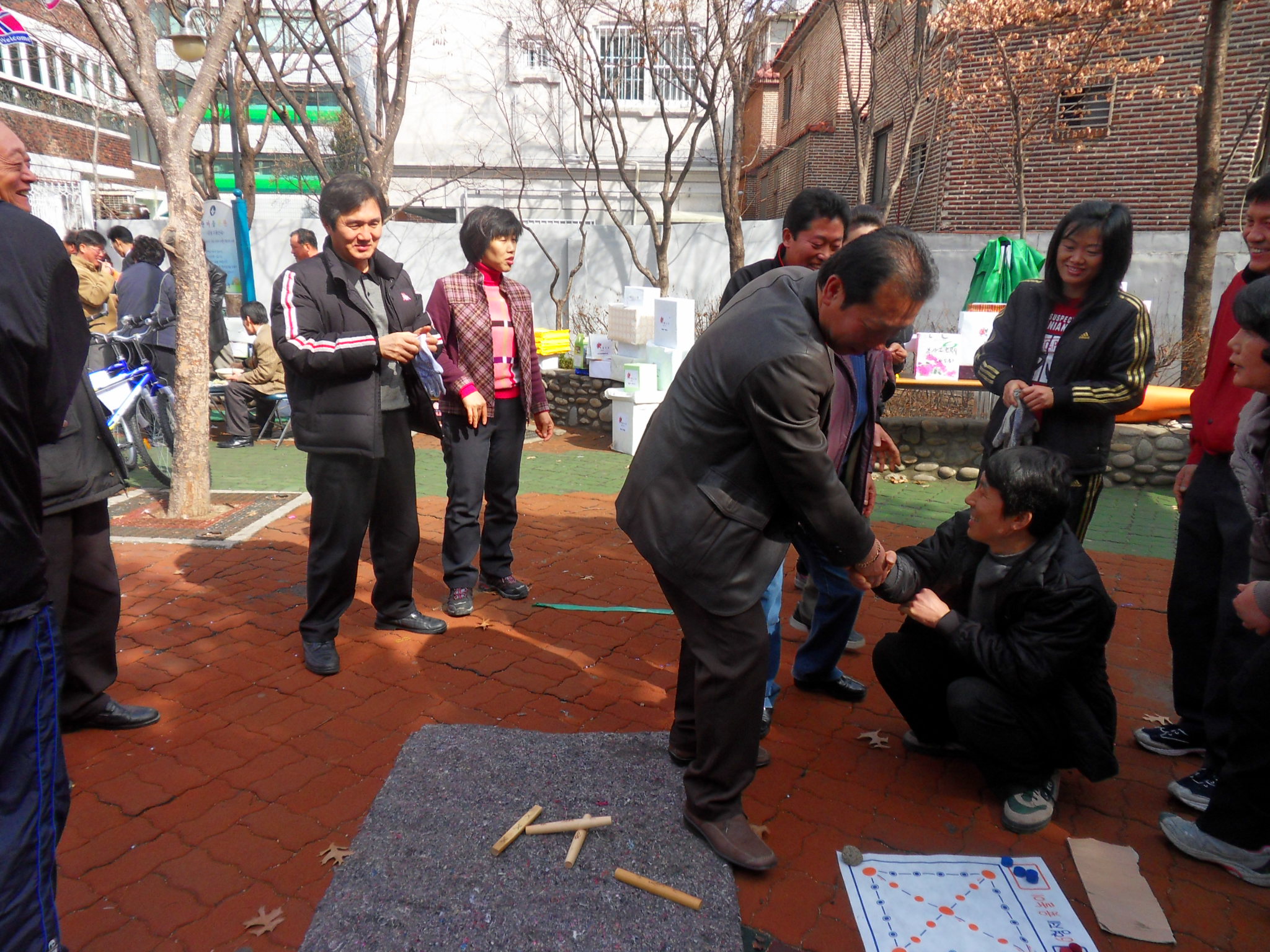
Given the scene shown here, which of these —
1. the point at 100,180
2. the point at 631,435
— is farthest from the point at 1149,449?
the point at 100,180

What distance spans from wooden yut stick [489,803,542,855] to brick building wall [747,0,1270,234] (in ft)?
33.5

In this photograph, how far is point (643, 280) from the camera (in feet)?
48.8

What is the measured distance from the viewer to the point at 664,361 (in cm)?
872

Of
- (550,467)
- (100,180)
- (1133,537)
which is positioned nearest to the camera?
(1133,537)

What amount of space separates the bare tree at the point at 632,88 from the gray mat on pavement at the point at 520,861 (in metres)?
10.4

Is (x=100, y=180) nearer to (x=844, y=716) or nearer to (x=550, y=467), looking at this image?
(x=550, y=467)

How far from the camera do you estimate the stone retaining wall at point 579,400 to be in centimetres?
980

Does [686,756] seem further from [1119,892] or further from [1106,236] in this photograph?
[1106,236]

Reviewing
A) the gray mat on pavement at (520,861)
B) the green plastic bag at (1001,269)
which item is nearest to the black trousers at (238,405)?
the gray mat on pavement at (520,861)

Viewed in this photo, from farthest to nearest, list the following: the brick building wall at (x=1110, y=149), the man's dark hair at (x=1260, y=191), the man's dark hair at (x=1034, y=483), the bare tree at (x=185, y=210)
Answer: the brick building wall at (x=1110, y=149), the bare tree at (x=185, y=210), the man's dark hair at (x=1260, y=191), the man's dark hair at (x=1034, y=483)

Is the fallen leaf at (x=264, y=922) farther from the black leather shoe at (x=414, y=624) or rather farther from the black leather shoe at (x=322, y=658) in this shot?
the black leather shoe at (x=414, y=624)

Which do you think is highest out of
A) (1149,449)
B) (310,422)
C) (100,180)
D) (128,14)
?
(100,180)

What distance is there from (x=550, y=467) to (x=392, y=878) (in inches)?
231

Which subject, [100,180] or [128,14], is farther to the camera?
[100,180]
